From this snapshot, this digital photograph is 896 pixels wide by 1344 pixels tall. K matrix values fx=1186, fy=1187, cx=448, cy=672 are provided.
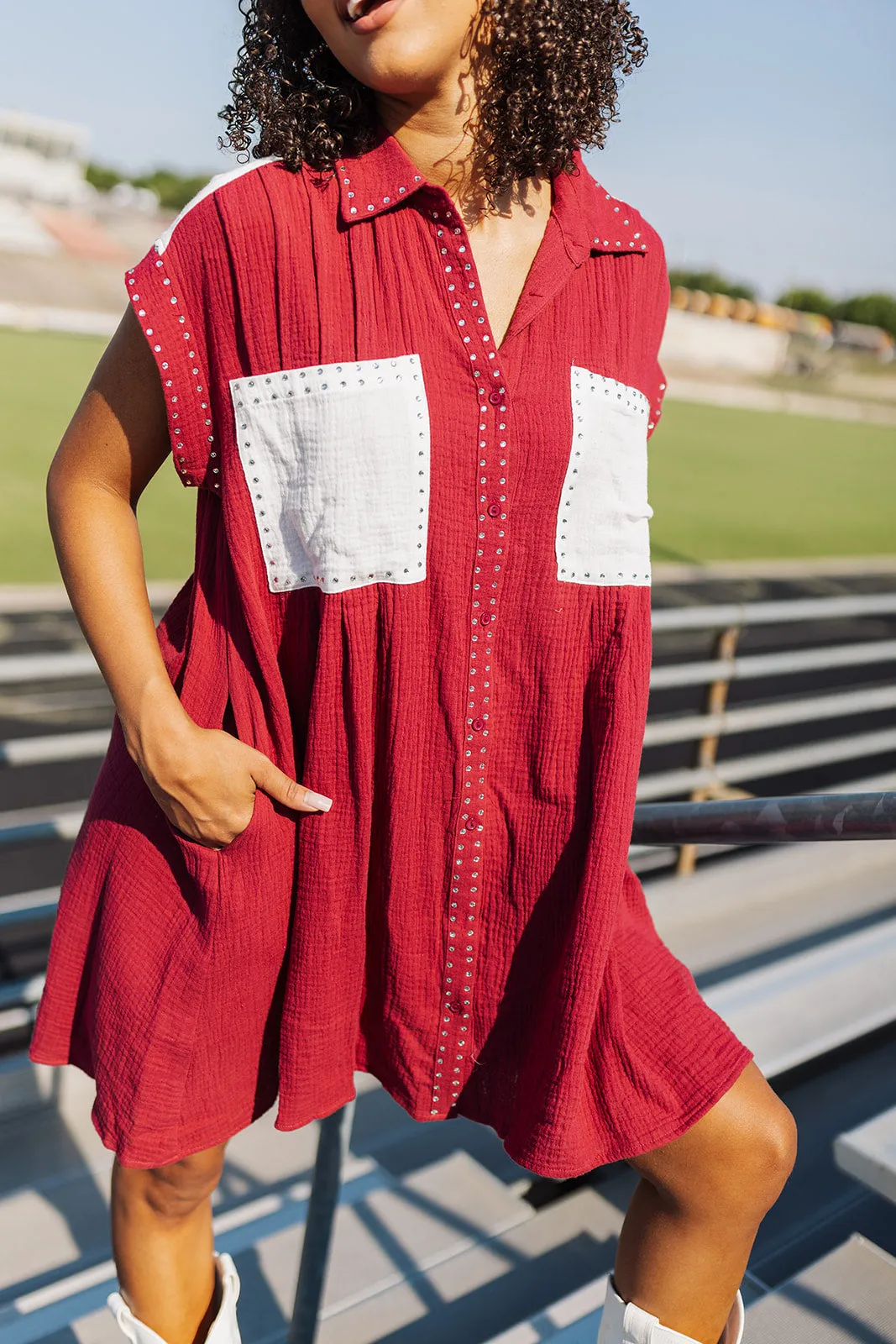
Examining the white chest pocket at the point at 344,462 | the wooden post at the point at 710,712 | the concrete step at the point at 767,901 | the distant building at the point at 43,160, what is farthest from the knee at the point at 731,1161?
the distant building at the point at 43,160

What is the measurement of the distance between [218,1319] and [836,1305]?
0.80 metres

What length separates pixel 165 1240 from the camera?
1133 millimetres

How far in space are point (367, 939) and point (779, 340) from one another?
185ft

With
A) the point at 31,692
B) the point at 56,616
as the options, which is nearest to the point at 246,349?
Answer: the point at 31,692

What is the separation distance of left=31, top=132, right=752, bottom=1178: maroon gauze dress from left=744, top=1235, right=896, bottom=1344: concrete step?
0.62 meters

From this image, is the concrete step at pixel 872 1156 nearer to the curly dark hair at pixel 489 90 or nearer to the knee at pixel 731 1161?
the knee at pixel 731 1161

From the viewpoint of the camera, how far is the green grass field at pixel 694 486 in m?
14.4

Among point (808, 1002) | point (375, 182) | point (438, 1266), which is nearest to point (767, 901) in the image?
point (808, 1002)

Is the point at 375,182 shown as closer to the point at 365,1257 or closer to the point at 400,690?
the point at 400,690

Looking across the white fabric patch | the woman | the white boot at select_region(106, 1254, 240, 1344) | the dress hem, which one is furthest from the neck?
the white boot at select_region(106, 1254, 240, 1344)

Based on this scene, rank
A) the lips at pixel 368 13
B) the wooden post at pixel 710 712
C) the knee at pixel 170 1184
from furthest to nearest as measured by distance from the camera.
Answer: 1. the wooden post at pixel 710 712
2. the knee at pixel 170 1184
3. the lips at pixel 368 13

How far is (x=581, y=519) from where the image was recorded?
1.03 meters

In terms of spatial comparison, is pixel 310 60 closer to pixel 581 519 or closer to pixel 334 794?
pixel 581 519

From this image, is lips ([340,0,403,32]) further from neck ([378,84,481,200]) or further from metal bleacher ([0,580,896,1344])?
metal bleacher ([0,580,896,1344])
